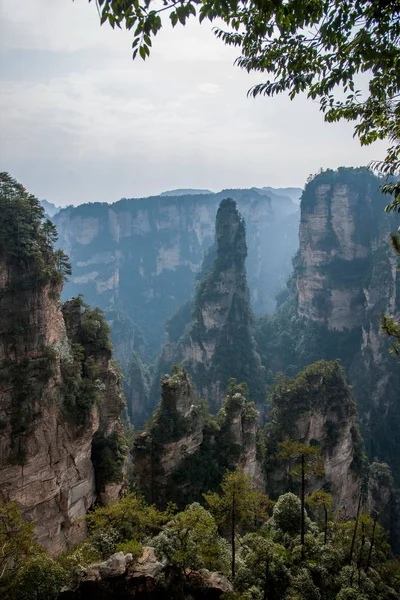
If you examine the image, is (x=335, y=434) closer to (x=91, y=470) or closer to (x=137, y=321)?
(x=91, y=470)

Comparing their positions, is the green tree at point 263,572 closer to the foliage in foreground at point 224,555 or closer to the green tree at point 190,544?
the foliage in foreground at point 224,555

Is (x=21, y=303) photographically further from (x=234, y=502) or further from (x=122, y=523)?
(x=234, y=502)

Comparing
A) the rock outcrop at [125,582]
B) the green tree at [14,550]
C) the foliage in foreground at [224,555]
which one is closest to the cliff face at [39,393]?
the foliage in foreground at [224,555]

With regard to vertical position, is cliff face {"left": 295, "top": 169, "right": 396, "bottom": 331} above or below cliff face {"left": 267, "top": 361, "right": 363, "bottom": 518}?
above

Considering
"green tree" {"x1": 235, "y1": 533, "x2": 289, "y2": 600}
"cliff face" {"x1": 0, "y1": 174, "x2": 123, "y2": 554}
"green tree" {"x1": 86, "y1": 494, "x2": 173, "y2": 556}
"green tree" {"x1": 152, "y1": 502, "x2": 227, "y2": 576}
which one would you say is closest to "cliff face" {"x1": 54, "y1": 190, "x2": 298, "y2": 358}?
"cliff face" {"x1": 0, "y1": 174, "x2": 123, "y2": 554}

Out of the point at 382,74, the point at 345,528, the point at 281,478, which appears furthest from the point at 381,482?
the point at 382,74

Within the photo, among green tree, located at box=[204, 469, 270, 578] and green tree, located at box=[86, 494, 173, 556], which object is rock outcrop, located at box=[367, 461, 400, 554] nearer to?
green tree, located at box=[204, 469, 270, 578]

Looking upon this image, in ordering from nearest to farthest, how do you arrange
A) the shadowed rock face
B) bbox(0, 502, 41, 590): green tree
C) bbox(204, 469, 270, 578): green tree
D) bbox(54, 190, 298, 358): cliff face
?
1. bbox(0, 502, 41, 590): green tree
2. bbox(204, 469, 270, 578): green tree
3. the shadowed rock face
4. bbox(54, 190, 298, 358): cliff face
